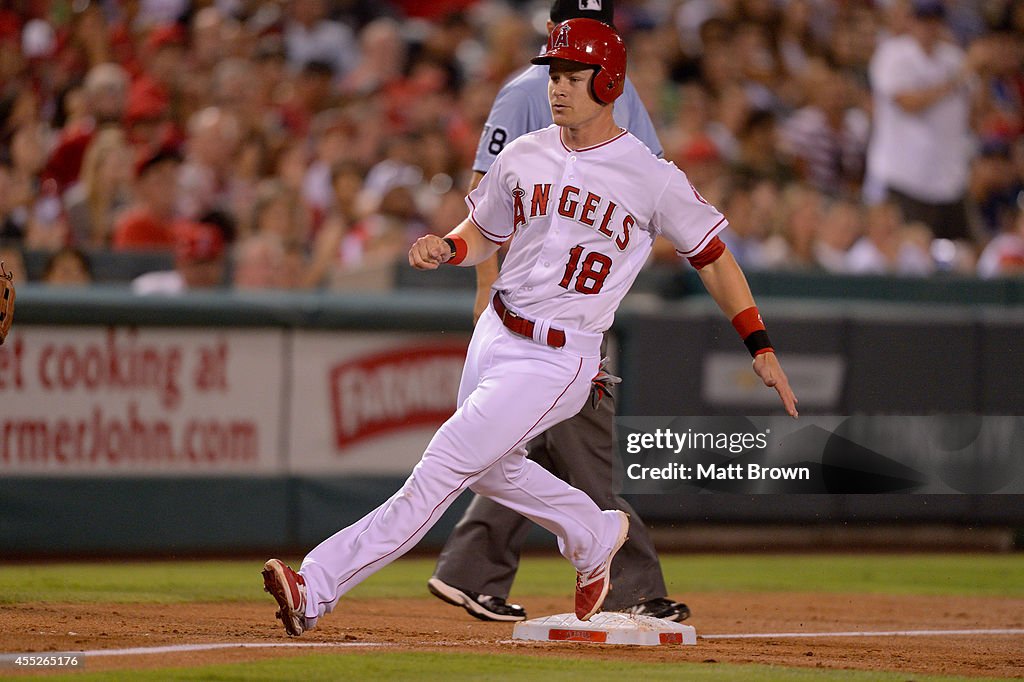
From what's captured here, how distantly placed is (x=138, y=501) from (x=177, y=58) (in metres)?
5.05

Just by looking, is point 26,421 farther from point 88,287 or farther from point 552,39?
point 552,39

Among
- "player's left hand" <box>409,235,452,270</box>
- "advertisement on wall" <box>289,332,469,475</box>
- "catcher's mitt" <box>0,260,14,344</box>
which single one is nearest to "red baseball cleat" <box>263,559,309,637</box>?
"player's left hand" <box>409,235,452,270</box>

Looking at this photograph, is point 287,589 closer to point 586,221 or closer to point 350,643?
point 350,643

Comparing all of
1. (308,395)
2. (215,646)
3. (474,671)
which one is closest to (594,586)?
(474,671)

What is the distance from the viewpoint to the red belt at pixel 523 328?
16.8ft

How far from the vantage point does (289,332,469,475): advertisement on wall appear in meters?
9.16

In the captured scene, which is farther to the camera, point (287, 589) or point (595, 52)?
point (595, 52)

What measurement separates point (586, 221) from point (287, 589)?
150 centimetres

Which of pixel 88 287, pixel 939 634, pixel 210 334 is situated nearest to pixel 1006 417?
pixel 939 634

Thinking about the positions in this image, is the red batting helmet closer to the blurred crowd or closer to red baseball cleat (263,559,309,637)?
red baseball cleat (263,559,309,637)

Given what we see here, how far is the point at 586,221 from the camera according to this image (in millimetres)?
5117

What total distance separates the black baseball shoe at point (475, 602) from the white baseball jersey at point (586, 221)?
154 cm

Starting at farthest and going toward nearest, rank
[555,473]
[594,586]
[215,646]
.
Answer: [555,473]
[594,586]
[215,646]

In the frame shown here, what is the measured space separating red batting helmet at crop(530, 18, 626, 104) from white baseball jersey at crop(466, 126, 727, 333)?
185 mm
